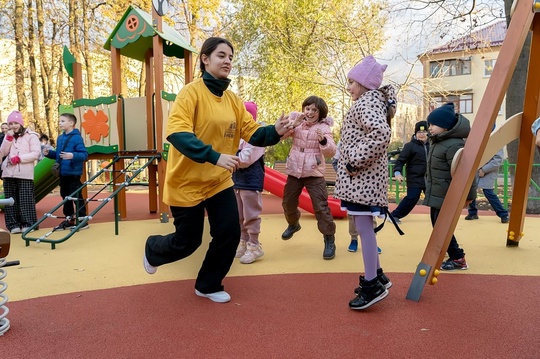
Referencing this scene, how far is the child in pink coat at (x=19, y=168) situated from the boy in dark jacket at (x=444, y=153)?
5181 millimetres

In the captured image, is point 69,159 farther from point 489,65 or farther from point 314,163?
point 489,65

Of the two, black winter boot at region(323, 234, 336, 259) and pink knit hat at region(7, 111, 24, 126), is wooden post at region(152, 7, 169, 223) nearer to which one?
pink knit hat at region(7, 111, 24, 126)

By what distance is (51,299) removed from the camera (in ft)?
10.8

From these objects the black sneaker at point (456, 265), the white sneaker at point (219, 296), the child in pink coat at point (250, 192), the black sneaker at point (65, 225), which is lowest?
the black sneaker at point (65, 225)

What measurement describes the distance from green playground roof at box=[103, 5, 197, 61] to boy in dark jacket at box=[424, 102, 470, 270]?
16.0 feet

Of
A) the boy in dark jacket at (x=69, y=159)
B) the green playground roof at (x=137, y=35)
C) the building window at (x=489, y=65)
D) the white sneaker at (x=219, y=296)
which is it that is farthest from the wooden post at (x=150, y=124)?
the building window at (x=489, y=65)

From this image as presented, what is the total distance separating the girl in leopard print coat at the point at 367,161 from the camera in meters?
2.95

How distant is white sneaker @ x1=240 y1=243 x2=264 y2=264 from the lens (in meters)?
4.40

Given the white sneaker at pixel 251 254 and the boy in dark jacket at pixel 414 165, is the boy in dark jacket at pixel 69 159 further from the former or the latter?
the boy in dark jacket at pixel 414 165

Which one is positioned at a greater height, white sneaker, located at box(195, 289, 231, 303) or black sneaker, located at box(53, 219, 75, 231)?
white sneaker, located at box(195, 289, 231, 303)

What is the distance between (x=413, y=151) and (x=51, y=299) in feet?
16.3

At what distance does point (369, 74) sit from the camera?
3102 mm

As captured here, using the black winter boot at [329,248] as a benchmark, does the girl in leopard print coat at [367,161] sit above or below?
above

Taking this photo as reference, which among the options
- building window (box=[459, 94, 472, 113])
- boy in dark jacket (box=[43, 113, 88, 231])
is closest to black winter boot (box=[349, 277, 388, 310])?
boy in dark jacket (box=[43, 113, 88, 231])
